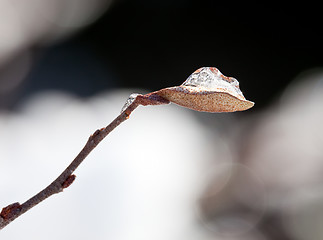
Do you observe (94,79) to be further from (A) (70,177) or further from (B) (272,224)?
(A) (70,177)

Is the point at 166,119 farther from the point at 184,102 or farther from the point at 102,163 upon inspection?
the point at 184,102

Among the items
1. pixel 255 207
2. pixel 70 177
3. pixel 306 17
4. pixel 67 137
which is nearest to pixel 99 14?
pixel 67 137

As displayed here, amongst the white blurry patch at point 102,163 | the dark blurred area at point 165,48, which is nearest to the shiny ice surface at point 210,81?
the white blurry patch at point 102,163

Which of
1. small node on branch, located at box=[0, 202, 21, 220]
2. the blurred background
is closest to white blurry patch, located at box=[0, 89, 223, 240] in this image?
the blurred background

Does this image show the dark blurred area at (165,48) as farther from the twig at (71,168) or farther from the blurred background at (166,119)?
the twig at (71,168)

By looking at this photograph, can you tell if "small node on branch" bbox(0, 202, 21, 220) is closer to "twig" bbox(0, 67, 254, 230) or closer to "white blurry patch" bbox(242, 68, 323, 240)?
"twig" bbox(0, 67, 254, 230)

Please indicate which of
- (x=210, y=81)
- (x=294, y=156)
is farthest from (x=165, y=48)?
(x=210, y=81)
